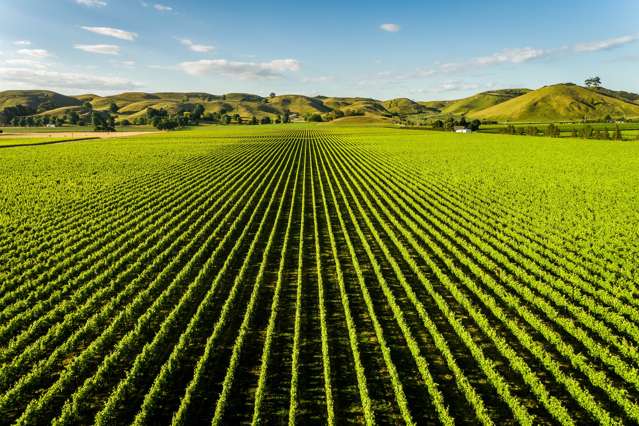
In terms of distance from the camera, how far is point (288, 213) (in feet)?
80.9

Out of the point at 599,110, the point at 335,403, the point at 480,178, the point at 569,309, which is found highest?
the point at 599,110

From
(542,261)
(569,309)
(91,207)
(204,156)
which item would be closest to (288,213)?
(91,207)

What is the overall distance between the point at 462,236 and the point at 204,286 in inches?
502

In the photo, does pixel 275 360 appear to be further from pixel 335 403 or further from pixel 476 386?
pixel 476 386

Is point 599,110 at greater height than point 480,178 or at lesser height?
greater

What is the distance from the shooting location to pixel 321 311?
12.1 meters

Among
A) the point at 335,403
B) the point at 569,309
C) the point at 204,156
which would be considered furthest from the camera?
the point at 204,156

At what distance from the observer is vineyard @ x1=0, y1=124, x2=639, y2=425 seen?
8492 millimetres

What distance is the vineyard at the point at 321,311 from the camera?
8.49 metres

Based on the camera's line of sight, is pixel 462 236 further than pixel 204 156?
No

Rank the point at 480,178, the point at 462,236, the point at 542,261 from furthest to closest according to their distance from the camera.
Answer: the point at 480,178
the point at 462,236
the point at 542,261

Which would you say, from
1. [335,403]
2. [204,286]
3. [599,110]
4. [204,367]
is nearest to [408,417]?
[335,403]

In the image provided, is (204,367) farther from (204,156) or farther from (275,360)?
(204,156)

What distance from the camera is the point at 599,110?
653 feet
